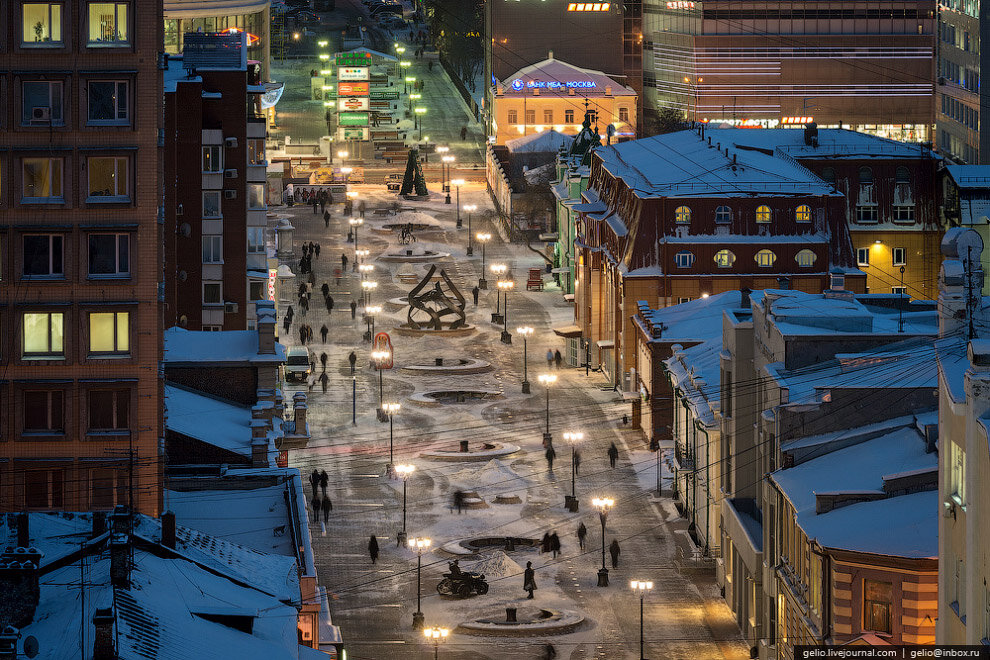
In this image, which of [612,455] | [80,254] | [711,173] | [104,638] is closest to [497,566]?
[612,455]

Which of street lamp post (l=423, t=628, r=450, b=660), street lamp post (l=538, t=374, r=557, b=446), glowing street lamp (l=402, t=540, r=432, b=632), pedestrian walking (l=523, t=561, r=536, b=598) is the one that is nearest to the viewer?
street lamp post (l=423, t=628, r=450, b=660)

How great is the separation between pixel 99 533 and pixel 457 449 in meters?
58.6

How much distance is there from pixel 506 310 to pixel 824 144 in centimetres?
2824

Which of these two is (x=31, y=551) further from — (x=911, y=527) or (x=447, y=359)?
(x=447, y=359)

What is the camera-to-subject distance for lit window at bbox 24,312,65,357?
222 ft

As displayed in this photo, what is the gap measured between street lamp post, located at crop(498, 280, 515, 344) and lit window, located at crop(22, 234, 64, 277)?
82477 mm

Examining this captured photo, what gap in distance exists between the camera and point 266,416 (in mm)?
81875

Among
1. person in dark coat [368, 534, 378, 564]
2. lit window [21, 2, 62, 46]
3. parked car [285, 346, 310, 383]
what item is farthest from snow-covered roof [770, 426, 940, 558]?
parked car [285, 346, 310, 383]

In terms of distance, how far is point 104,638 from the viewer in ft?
151

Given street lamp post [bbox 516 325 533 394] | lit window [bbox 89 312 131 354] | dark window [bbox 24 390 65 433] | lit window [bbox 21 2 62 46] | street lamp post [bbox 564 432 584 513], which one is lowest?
street lamp post [bbox 564 432 584 513]

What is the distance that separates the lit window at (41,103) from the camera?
219 ft

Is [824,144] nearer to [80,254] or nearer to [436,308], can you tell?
[436,308]

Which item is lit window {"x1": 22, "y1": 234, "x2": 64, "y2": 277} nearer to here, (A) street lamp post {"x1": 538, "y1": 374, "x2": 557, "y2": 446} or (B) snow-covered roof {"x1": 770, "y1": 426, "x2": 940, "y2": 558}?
(B) snow-covered roof {"x1": 770, "y1": 426, "x2": 940, "y2": 558}

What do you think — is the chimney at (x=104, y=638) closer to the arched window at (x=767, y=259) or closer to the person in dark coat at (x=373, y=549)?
→ the person in dark coat at (x=373, y=549)
